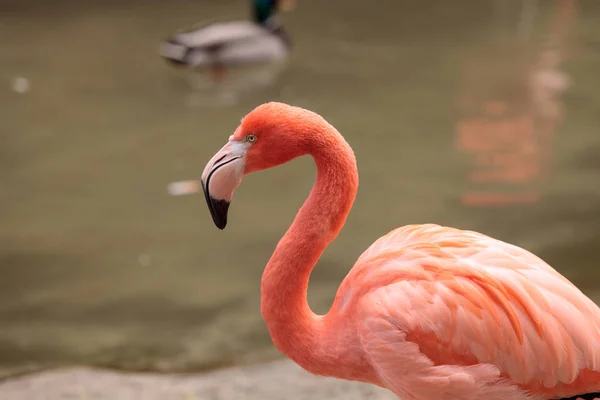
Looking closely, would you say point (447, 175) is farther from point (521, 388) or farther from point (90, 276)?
point (521, 388)

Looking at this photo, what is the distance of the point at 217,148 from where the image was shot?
5.50 meters

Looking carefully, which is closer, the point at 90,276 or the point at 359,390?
the point at 359,390

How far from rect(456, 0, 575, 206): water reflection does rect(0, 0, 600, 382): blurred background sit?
2 centimetres

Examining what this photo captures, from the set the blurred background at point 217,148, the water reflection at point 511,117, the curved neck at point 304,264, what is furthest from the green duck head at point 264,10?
the curved neck at point 304,264

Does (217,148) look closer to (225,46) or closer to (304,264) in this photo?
(225,46)

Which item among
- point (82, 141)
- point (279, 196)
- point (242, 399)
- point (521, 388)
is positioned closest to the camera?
point (521, 388)

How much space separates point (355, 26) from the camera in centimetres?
871

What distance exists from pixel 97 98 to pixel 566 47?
4.65 metres

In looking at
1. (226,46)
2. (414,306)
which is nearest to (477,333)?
(414,306)

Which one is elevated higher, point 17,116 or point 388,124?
point 388,124

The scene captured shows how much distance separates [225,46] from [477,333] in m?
5.69

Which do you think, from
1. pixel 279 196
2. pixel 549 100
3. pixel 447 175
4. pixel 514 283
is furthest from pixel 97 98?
pixel 514 283

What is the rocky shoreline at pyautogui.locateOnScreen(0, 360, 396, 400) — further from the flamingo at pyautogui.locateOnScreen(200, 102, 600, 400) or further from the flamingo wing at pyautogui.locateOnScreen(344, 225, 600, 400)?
the flamingo wing at pyautogui.locateOnScreen(344, 225, 600, 400)

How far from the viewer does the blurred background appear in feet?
12.1
